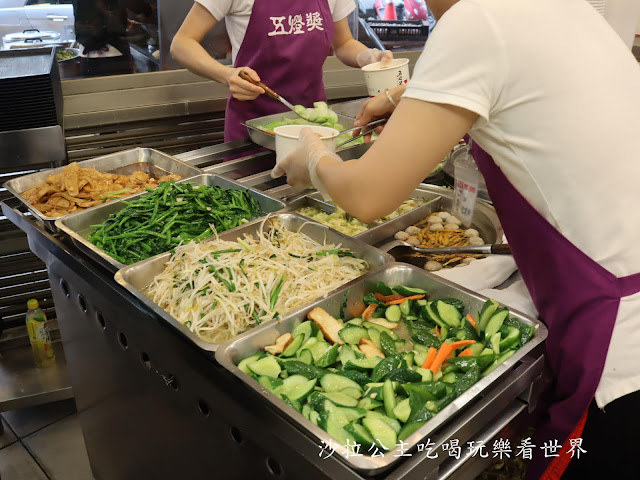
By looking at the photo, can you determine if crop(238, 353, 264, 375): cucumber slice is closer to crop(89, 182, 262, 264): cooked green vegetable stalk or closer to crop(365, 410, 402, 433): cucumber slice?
crop(365, 410, 402, 433): cucumber slice

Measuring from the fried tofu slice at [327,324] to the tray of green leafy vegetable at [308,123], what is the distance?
4.29 feet

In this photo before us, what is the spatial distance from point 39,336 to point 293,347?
2.42 meters

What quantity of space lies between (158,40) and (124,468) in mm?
2683

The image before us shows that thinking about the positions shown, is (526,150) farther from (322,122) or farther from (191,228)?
(322,122)

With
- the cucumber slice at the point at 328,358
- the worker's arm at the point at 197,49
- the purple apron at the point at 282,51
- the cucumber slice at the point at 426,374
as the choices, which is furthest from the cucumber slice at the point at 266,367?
the purple apron at the point at 282,51

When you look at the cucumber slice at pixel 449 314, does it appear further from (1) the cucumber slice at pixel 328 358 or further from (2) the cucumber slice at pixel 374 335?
(1) the cucumber slice at pixel 328 358

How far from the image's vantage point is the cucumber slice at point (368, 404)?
1.39 m

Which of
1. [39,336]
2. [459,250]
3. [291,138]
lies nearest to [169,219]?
[291,138]

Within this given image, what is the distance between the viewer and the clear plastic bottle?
3445mm

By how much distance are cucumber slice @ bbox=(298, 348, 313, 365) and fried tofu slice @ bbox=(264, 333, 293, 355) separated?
5 centimetres

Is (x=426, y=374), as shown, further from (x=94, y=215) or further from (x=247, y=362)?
(x=94, y=215)

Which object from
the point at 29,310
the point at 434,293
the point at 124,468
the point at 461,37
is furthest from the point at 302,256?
the point at 29,310

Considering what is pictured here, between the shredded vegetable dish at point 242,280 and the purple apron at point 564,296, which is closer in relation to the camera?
the purple apron at point 564,296

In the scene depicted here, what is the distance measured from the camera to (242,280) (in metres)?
1.81
